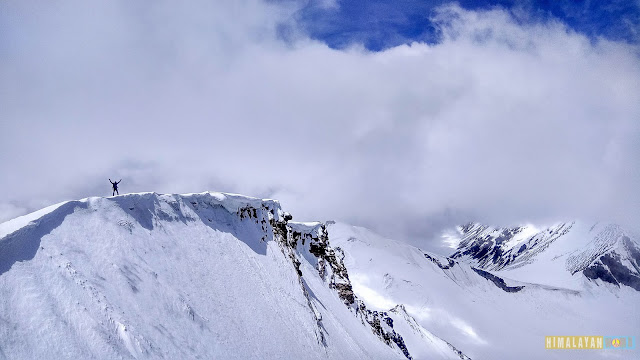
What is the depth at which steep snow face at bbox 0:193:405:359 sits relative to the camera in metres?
27.2

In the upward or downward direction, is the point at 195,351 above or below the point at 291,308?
below

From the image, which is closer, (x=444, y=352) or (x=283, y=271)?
(x=283, y=271)

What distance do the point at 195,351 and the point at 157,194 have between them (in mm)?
17830

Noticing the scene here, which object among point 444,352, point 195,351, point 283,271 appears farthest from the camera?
point 444,352

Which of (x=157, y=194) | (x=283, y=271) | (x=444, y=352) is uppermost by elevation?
(x=157, y=194)

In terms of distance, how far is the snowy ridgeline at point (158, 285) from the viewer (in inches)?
1074

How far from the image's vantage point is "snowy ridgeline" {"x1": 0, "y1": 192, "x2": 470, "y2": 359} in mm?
27281

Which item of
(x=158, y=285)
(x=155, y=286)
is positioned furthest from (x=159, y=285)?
(x=155, y=286)

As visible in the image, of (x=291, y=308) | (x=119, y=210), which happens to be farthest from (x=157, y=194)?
(x=291, y=308)

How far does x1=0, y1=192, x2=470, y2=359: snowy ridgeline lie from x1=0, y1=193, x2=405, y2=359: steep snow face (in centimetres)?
9

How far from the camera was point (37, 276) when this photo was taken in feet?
93.2

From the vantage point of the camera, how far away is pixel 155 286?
120ft

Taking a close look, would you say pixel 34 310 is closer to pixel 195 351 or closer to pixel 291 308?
pixel 195 351

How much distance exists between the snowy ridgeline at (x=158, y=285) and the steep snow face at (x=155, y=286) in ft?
0.31
